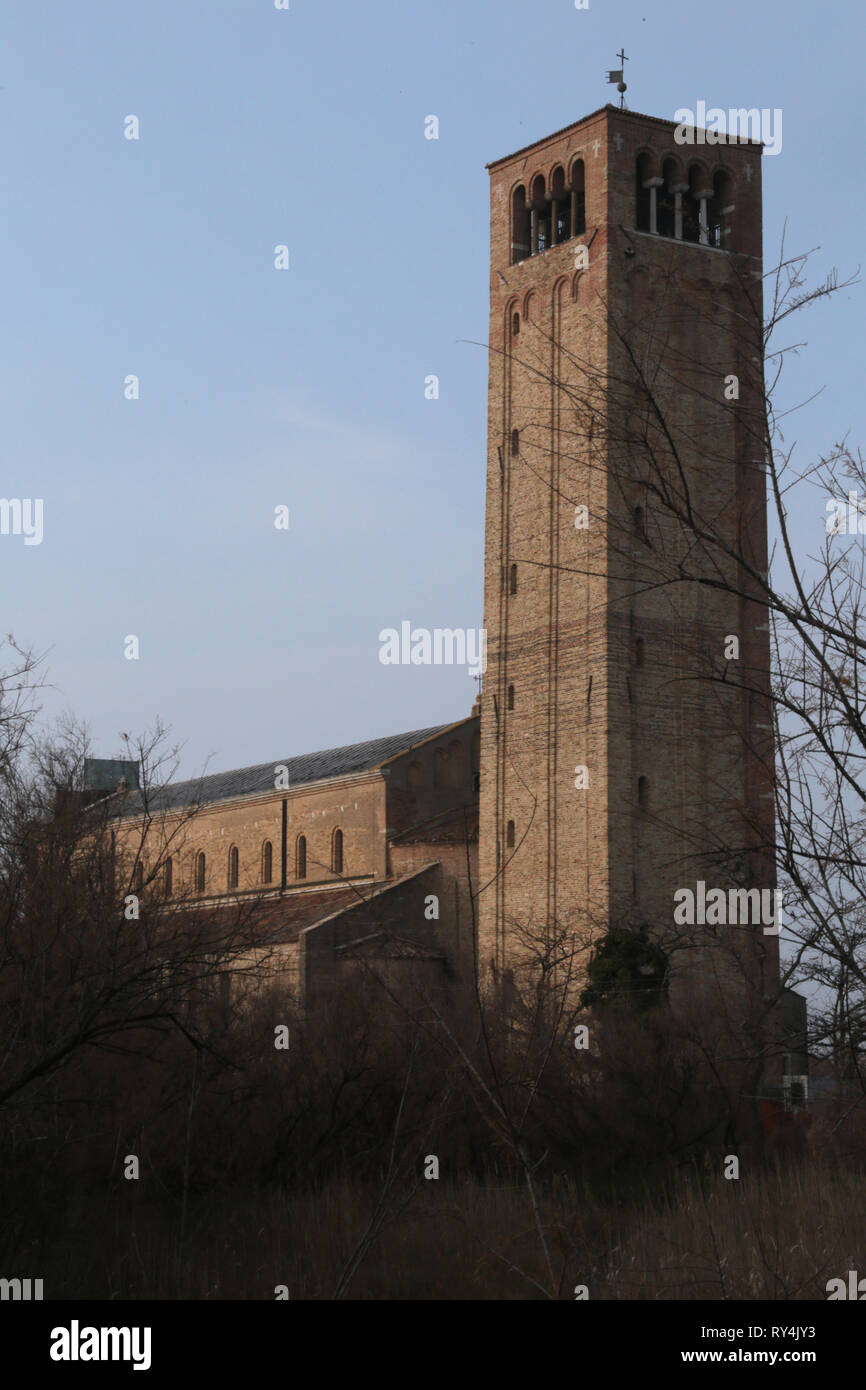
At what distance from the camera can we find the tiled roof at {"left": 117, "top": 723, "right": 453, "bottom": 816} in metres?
44.8

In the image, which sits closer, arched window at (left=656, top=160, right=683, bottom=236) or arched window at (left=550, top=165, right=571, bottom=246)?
arched window at (left=656, top=160, right=683, bottom=236)

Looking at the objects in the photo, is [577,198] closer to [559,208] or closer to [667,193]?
[559,208]

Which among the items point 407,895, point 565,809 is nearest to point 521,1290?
point 565,809

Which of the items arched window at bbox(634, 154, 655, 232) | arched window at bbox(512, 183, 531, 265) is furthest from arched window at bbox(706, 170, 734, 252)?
arched window at bbox(512, 183, 531, 265)

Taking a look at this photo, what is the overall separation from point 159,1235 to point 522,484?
2357 cm

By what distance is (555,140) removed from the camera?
39531 millimetres

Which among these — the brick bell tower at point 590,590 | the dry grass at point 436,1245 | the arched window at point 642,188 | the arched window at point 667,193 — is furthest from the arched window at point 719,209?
the dry grass at point 436,1245

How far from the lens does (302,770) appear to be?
48406 mm

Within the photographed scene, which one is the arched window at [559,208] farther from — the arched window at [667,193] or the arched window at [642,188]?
the arched window at [667,193]

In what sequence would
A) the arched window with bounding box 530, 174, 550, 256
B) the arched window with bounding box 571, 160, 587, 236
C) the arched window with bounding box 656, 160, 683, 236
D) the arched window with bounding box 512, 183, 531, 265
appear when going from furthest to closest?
the arched window with bounding box 512, 183, 531, 265, the arched window with bounding box 530, 174, 550, 256, the arched window with bounding box 571, 160, 587, 236, the arched window with bounding box 656, 160, 683, 236

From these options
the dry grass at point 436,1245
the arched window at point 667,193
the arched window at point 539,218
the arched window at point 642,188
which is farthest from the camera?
the arched window at point 539,218

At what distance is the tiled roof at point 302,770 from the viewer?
44750 millimetres

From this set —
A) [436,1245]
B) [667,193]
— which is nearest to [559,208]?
[667,193]

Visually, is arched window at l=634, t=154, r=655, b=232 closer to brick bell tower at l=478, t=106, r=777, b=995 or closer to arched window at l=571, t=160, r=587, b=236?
brick bell tower at l=478, t=106, r=777, b=995
